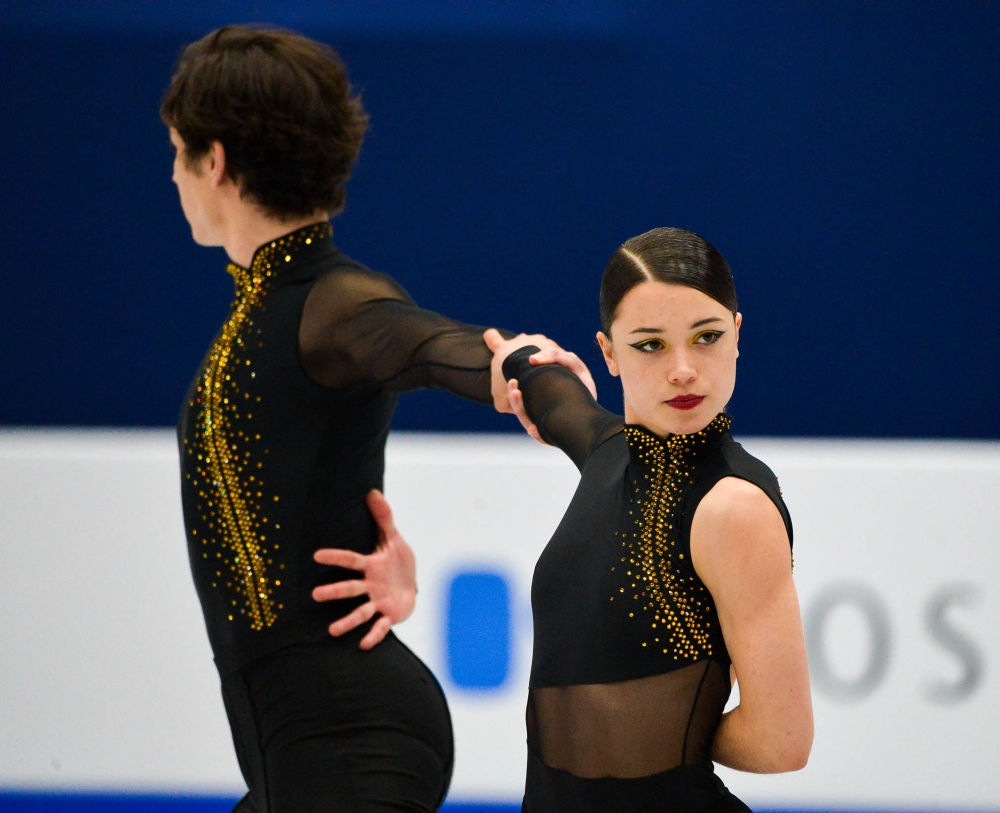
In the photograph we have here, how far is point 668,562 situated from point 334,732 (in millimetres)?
622

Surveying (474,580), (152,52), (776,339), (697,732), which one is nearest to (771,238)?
(776,339)

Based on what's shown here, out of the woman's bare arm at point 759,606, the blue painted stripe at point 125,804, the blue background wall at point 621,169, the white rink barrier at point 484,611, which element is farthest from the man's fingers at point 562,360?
the blue painted stripe at point 125,804

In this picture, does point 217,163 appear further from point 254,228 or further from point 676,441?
point 676,441

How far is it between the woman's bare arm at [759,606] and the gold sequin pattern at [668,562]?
0.04 meters

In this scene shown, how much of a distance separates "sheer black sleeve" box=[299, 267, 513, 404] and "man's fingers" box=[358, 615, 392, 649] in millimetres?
360

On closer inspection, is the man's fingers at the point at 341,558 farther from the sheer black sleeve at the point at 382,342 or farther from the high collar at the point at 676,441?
the high collar at the point at 676,441

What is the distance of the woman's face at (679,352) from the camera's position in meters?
1.40

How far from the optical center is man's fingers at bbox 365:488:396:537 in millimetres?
1929

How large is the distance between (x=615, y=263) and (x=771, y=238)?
7.07 feet

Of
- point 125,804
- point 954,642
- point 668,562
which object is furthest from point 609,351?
point 125,804

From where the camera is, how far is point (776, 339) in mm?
3551

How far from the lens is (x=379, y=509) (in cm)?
193

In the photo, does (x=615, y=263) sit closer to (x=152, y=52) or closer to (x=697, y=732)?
(x=697, y=732)

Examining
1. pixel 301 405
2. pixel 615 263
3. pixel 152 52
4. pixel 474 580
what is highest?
pixel 152 52
